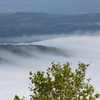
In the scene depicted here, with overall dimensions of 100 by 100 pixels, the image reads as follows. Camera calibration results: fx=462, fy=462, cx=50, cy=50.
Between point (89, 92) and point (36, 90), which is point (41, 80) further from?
point (89, 92)

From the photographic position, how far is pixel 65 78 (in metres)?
36.3

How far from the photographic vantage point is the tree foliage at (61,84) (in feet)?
119

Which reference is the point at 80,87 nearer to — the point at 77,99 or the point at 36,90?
the point at 77,99

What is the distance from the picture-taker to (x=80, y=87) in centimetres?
3728

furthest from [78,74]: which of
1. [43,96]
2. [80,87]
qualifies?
[43,96]

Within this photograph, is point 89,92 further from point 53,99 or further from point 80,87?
point 53,99

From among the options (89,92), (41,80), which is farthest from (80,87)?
(41,80)

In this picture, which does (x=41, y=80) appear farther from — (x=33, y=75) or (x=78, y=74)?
(x=78, y=74)

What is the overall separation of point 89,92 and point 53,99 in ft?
10.7

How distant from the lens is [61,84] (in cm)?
3572

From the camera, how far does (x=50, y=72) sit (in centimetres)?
3672

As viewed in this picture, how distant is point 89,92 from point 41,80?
13.6 feet

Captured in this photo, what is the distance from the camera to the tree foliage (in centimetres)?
3616

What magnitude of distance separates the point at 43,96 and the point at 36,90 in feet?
4.43
